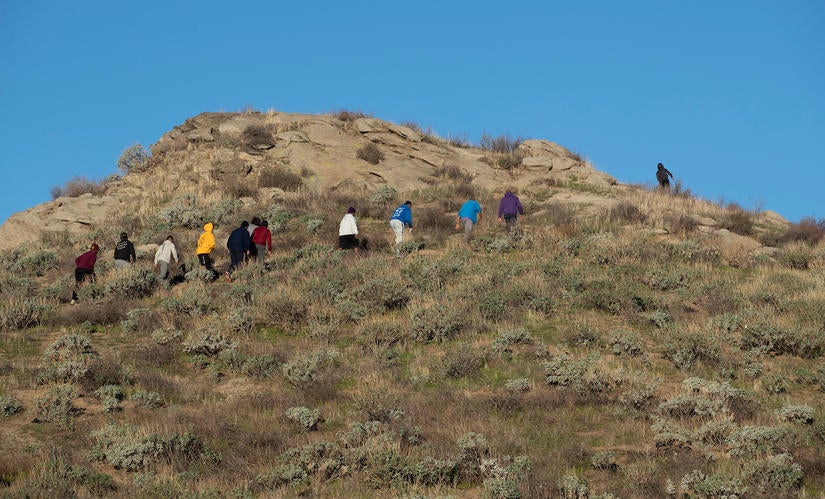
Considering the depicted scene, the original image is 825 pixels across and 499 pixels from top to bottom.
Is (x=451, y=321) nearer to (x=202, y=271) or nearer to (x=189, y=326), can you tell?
(x=189, y=326)

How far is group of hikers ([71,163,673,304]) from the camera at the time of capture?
19484mm

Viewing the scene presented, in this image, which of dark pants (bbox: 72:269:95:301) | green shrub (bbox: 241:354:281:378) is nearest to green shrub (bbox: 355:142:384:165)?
dark pants (bbox: 72:269:95:301)

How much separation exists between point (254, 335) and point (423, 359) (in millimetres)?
3669

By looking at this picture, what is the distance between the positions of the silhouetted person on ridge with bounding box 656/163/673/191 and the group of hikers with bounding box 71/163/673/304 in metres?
9.56

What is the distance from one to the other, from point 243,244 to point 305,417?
9883 millimetres

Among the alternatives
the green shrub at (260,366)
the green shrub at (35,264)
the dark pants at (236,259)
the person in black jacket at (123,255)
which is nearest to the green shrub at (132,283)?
the person in black jacket at (123,255)

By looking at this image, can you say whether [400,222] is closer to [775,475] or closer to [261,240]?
[261,240]

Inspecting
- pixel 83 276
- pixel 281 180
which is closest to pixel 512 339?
pixel 83 276

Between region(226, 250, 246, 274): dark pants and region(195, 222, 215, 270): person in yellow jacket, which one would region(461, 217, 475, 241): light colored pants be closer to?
region(226, 250, 246, 274): dark pants

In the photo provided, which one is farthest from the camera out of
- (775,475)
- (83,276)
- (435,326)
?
(83,276)

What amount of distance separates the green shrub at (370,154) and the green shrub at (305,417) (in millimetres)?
20492

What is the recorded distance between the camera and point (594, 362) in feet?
41.2

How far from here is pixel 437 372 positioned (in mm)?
12711

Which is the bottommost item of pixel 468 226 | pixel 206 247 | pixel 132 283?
pixel 132 283
